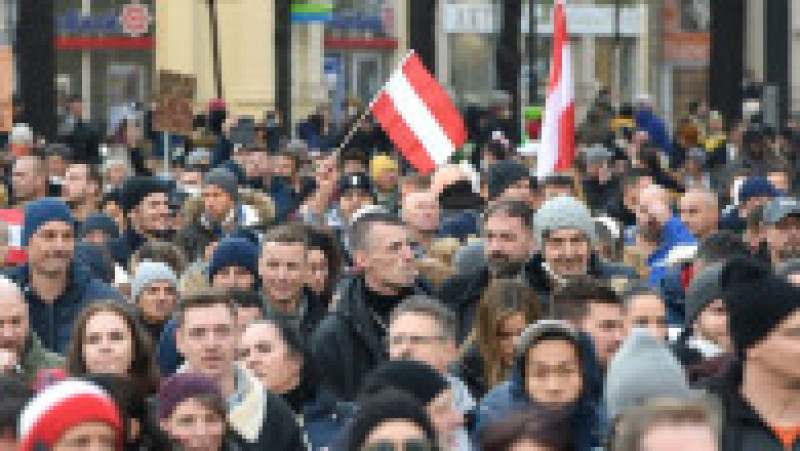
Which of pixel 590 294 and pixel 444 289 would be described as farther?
pixel 444 289

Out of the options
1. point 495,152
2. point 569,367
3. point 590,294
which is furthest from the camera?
point 495,152

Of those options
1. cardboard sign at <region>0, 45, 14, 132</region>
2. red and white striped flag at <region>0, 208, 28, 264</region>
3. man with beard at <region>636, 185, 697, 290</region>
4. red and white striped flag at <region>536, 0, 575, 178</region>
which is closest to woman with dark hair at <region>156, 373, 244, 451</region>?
red and white striped flag at <region>0, 208, 28, 264</region>

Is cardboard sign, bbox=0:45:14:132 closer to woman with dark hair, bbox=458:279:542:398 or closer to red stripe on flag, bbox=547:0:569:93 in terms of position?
red stripe on flag, bbox=547:0:569:93

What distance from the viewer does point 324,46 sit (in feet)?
188

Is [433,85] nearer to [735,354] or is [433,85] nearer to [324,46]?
[735,354]

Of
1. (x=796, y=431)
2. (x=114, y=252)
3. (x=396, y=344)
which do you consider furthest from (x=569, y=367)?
(x=114, y=252)

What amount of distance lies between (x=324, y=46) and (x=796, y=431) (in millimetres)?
50098

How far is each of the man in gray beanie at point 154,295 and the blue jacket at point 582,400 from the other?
3.49m

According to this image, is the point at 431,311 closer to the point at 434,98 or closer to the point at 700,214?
the point at 700,214

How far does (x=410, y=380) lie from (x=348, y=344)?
9.06ft

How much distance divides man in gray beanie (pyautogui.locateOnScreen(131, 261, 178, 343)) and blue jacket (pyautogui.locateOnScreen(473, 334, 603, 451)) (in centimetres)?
349

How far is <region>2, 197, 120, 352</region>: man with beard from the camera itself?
12.3m

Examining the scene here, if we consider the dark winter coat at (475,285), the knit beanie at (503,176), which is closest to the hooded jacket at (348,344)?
the dark winter coat at (475,285)

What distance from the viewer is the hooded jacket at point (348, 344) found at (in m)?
10.7
